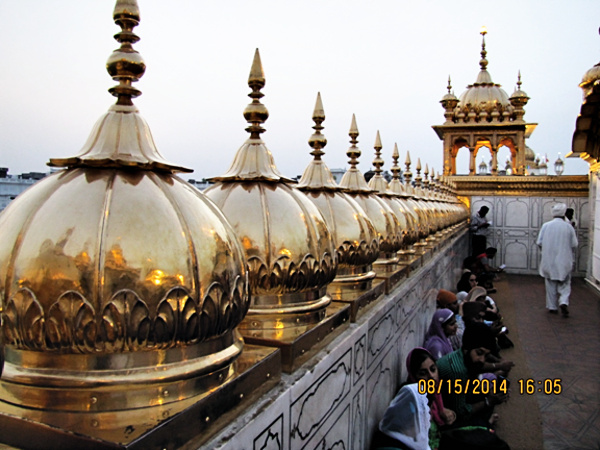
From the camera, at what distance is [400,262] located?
3.85 metres

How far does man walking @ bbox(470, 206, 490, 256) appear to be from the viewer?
12.9 meters

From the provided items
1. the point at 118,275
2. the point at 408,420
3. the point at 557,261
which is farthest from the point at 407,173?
the point at 118,275

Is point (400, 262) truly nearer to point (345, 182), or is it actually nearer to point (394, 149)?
point (345, 182)

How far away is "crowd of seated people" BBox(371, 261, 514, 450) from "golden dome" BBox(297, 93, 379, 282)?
0.64 m

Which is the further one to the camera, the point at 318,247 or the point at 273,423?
the point at 318,247

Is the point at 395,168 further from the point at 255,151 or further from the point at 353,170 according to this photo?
the point at 255,151

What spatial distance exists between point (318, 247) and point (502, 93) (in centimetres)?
1819

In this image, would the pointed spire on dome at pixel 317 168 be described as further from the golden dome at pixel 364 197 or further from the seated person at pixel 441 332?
the seated person at pixel 441 332

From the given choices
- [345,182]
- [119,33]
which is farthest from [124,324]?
[345,182]

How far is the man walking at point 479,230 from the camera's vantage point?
1289 centimetres

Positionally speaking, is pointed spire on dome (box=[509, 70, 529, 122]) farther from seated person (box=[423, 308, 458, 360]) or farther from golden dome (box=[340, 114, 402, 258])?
golden dome (box=[340, 114, 402, 258])

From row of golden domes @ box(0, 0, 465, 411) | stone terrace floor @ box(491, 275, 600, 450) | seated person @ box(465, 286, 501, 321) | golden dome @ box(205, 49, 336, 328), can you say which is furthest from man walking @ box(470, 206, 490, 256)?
row of golden domes @ box(0, 0, 465, 411)

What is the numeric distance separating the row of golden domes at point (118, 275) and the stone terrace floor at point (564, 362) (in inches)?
123

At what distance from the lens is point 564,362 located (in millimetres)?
5199
